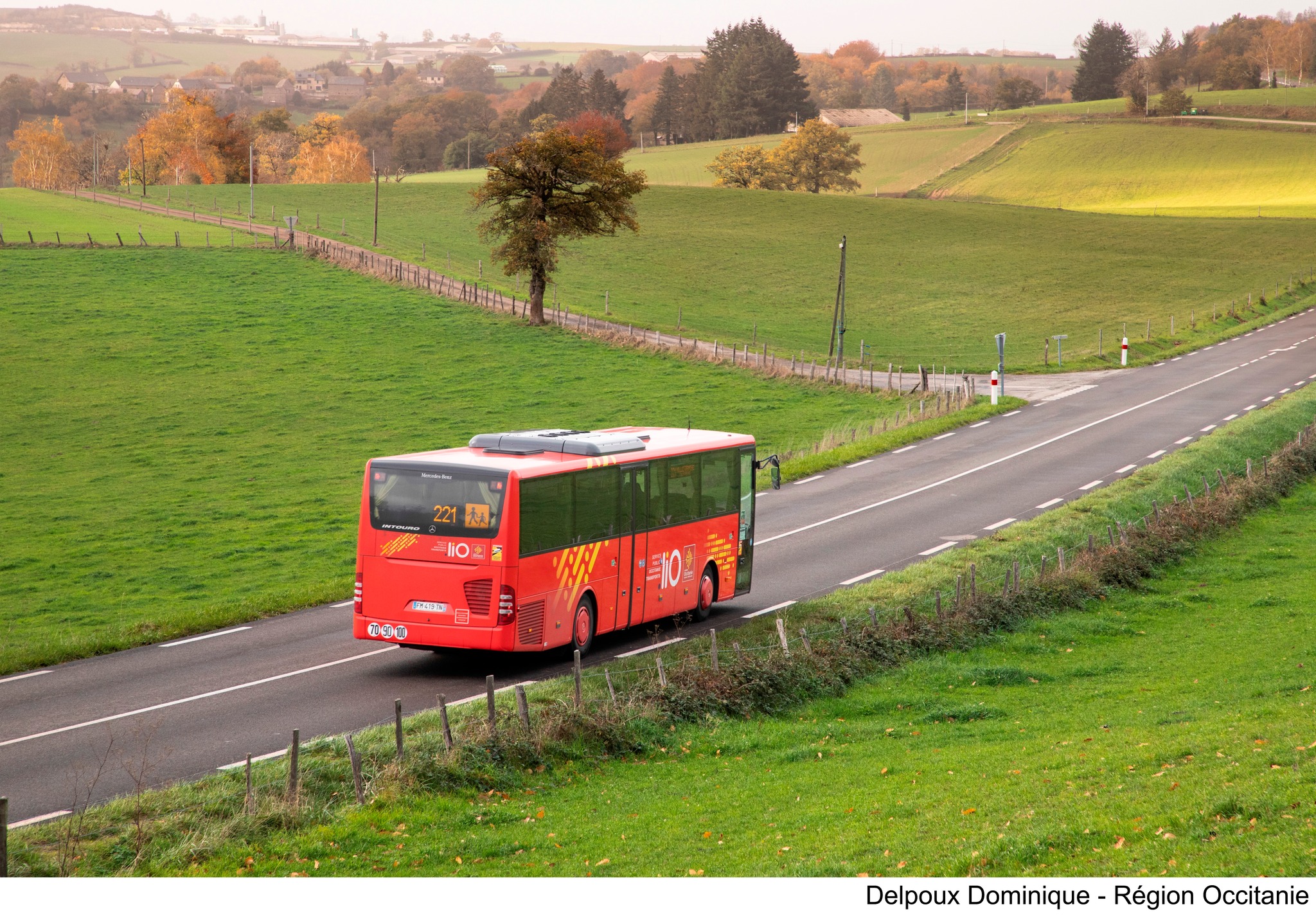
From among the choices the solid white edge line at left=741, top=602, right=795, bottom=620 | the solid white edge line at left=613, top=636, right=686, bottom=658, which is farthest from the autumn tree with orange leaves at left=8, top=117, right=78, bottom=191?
the solid white edge line at left=613, top=636, right=686, bottom=658

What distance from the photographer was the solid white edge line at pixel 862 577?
23828 mm

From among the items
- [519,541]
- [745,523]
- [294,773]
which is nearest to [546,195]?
[745,523]

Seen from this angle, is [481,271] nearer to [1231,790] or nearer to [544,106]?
[1231,790]

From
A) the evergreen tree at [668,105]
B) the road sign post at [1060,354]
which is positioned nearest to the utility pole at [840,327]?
the road sign post at [1060,354]

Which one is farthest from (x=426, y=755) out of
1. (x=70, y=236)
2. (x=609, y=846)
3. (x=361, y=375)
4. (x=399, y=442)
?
(x=70, y=236)

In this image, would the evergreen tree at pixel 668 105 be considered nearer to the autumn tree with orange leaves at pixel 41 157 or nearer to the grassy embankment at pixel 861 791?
the autumn tree with orange leaves at pixel 41 157

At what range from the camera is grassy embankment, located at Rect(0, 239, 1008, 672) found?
25.0m

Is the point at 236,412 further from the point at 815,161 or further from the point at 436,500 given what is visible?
the point at 815,161

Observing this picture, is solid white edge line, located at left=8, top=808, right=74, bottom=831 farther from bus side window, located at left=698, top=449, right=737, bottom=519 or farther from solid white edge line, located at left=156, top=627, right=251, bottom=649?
bus side window, located at left=698, top=449, right=737, bottom=519

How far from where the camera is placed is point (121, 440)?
136 feet

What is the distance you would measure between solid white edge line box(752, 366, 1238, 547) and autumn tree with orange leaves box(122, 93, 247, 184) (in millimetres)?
116526

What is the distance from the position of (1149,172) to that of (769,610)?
120 meters

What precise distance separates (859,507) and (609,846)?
71.5 feet

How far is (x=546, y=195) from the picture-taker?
62969 mm
